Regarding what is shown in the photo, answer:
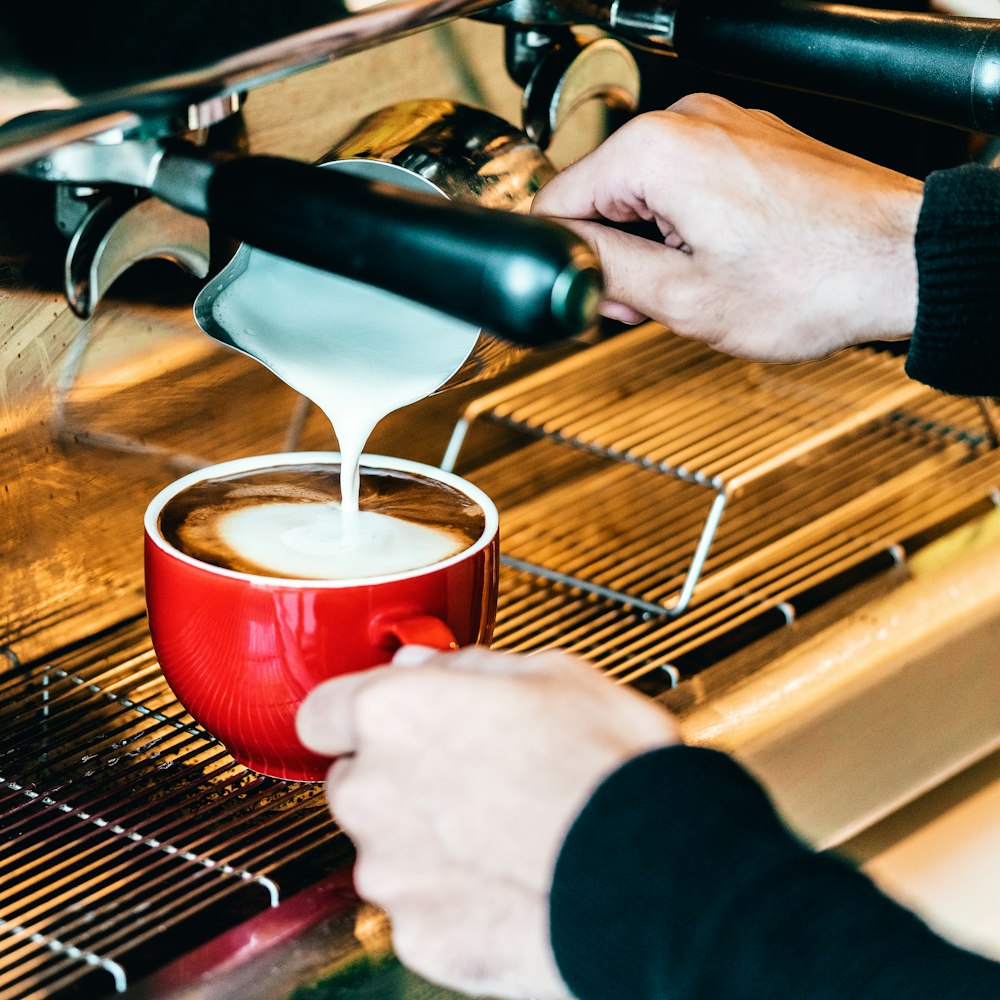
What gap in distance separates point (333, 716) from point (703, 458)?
1.28ft

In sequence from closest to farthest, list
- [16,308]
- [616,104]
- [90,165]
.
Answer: [90,165] < [16,308] < [616,104]

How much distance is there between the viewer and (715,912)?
37cm

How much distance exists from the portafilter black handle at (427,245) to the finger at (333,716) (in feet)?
0.38

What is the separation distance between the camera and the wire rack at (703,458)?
0.72 metres

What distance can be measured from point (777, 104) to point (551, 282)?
510mm

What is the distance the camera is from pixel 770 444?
2.61 feet

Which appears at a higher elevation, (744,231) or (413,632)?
(744,231)

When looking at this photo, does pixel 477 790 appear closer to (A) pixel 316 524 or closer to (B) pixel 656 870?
(B) pixel 656 870

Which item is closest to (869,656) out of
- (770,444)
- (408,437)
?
(770,444)

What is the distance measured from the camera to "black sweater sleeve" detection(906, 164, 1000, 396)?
566mm

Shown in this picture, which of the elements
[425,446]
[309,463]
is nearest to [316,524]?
[309,463]

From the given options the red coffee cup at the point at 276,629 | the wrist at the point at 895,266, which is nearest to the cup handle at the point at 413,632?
the red coffee cup at the point at 276,629

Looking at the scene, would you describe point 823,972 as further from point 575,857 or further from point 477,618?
point 477,618

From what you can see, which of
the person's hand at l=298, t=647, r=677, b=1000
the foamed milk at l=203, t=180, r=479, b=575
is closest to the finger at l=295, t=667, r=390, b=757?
the person's hand at l=298, t=647, r=677, b=1000
